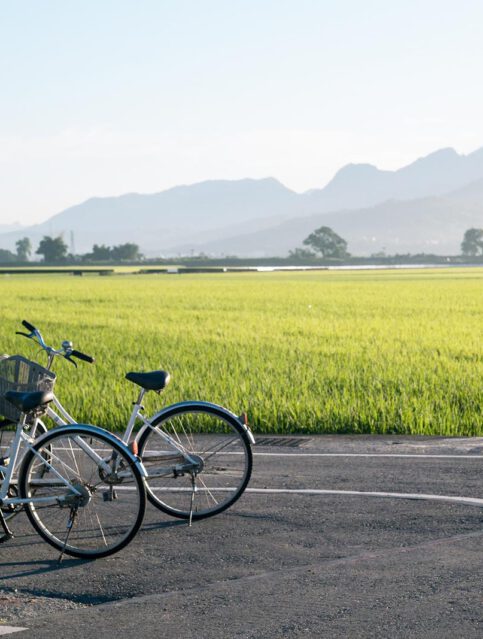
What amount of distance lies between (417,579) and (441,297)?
49.8m

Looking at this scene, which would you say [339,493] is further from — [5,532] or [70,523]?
[5,532]

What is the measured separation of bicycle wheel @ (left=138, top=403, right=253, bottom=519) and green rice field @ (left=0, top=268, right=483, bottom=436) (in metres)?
4.70

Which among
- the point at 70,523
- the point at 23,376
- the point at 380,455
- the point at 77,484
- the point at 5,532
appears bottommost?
the point at 380,455

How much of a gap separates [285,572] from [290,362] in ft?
47.3

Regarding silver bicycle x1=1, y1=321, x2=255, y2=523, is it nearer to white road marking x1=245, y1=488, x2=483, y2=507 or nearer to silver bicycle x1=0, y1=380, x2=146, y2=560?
silver bicycle x1=0, y1=380, x2=146, y2=560

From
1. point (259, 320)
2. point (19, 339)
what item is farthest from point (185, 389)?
point (259, 320)

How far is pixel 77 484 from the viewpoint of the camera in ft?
24.5

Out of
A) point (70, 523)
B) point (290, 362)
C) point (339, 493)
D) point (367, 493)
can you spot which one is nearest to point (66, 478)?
point (70, 523)

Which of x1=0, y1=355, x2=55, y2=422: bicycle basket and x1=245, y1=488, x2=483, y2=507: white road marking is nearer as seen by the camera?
x1=0, y1=355, x2=55, y2=422: bicycle basket

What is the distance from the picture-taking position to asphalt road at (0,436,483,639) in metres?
5.76

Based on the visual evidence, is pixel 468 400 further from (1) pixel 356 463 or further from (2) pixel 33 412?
(2) pixel 33 412

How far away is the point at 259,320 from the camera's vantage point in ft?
120

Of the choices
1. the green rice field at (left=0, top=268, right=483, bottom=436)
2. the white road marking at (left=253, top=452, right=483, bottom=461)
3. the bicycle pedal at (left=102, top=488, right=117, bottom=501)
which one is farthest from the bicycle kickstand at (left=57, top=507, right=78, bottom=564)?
the green rice field at (left=0, top=268, right=483, bottom=436)

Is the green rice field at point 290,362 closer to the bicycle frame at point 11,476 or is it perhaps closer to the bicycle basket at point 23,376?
the bicycle frame at point 11,476
